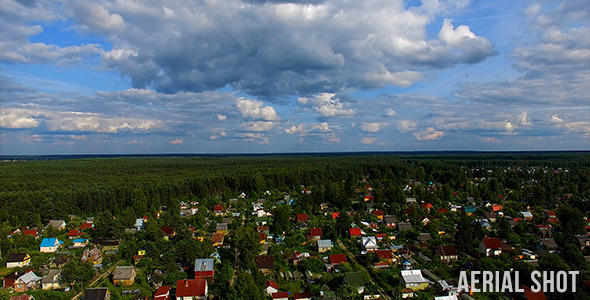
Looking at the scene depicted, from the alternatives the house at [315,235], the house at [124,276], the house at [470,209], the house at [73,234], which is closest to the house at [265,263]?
the house at [315,235]

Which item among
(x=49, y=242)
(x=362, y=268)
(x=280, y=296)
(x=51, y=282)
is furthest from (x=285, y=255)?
(x=49, y=242)

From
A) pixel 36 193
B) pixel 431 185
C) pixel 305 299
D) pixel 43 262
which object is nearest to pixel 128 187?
pixel 36 193

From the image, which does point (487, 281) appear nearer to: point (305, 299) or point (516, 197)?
point (305, 299)

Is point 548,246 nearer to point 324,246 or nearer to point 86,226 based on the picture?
point 324,246

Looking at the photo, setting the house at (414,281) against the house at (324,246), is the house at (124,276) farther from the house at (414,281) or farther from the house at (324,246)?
the house at (414,281)

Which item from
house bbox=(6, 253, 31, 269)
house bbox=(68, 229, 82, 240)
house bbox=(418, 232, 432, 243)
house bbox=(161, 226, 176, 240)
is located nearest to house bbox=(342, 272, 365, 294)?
house bbox=(418, 232, 432, 243)
